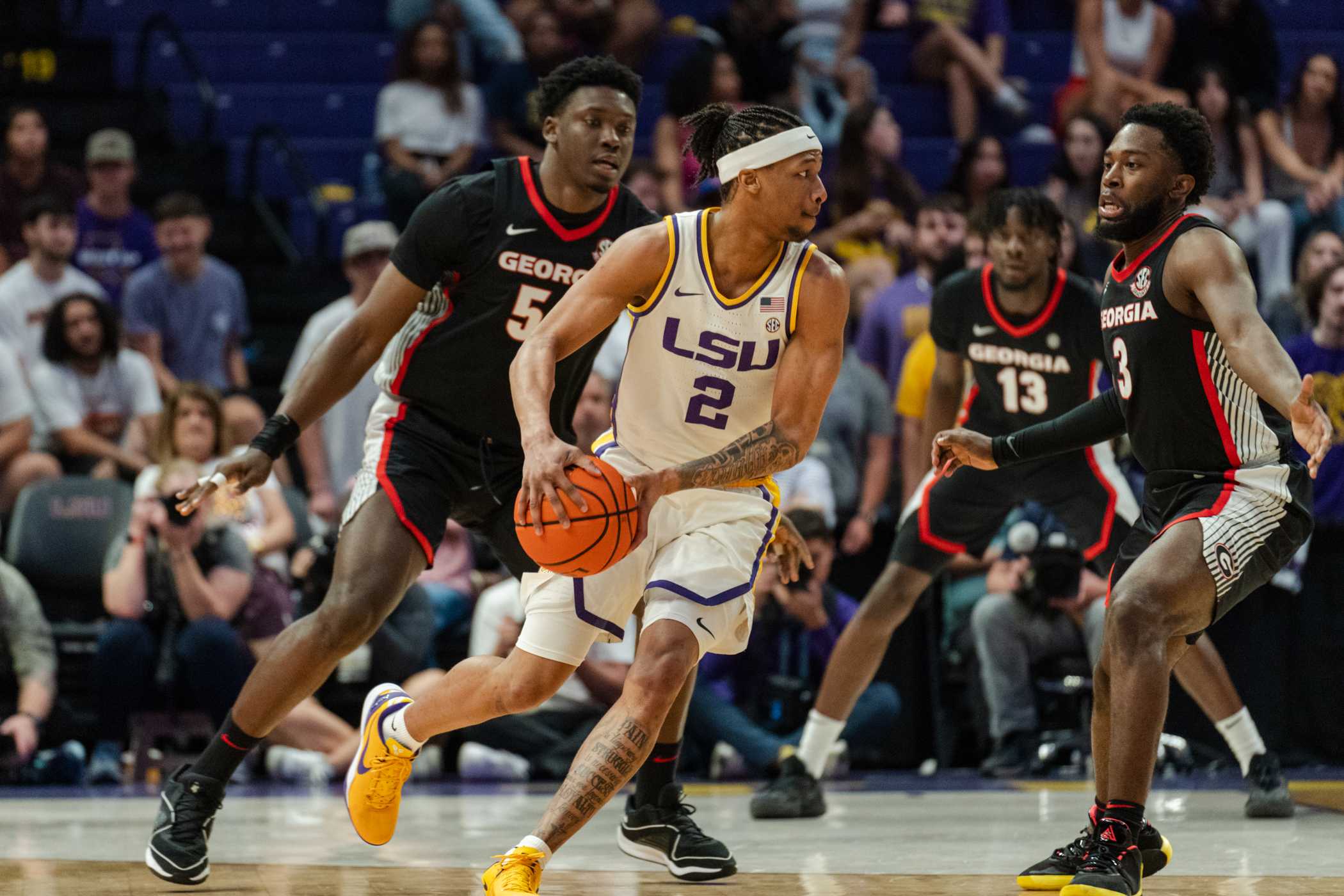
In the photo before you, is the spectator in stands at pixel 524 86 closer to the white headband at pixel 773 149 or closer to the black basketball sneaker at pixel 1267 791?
the black basketball sneaker at pixel 1267 791

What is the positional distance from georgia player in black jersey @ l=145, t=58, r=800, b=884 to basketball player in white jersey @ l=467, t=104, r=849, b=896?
386mm

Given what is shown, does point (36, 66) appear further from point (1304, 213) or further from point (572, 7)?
point (1304, 213)

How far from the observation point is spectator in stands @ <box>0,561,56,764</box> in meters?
7.49

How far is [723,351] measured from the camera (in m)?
4.56

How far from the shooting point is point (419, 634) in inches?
306

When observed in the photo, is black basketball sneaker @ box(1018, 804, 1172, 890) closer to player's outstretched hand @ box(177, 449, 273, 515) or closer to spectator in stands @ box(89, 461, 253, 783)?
player's outstretched hand @ box(177, 449, 273, 515)

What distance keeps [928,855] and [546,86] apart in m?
2.47

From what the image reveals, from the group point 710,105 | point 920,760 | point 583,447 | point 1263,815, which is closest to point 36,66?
point 583,447

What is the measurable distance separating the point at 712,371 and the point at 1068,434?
1.09 meters

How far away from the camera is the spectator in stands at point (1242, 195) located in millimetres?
10273

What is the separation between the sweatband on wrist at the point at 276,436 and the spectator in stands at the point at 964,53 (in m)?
7.66

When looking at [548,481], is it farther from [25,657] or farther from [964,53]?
[964,53]


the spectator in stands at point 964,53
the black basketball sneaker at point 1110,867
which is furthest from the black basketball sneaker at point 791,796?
the spectator in stands at point 964,53

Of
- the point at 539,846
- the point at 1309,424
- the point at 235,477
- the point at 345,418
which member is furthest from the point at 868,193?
the point at 539,846
